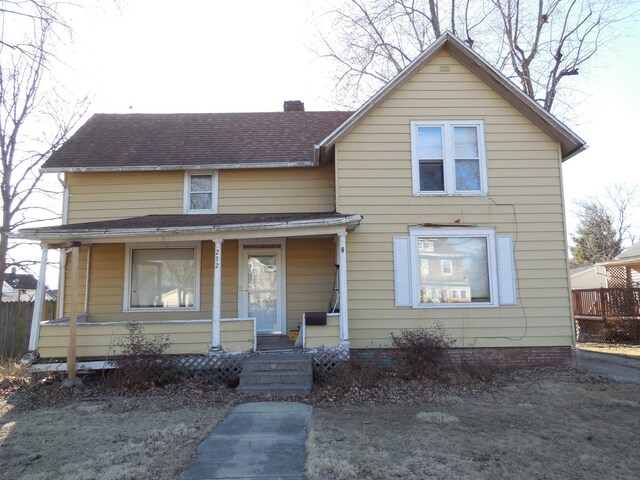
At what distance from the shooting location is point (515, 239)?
10.1m

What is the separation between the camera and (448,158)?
10.3 metres

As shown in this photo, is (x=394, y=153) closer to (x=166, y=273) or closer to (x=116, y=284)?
(x=166, y=273)

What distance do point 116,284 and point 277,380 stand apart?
5123mm

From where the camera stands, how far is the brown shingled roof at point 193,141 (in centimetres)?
1138

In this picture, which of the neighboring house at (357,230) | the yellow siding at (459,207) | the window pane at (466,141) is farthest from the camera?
the window pane at (466,141)

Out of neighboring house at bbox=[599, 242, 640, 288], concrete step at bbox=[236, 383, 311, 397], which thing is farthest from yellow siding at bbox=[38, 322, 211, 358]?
neighboring house at bbox=[599, 242, 640, 288]

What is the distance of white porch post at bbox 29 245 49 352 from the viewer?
29.9 feet

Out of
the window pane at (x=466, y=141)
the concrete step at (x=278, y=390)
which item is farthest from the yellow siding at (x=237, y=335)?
the window pane at (x=466, y=141)

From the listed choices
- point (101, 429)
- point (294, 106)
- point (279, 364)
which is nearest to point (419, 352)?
point (279, 364)

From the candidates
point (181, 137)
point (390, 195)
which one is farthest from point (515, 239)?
point (181, 137)

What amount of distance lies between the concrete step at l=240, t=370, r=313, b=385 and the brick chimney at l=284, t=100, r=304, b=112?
9.73 metres

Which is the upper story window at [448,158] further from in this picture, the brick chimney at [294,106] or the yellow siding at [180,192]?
the brick chimney at [294,106]

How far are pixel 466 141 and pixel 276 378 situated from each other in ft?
21.0

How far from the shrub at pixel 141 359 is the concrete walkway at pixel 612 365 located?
818 centimetres
